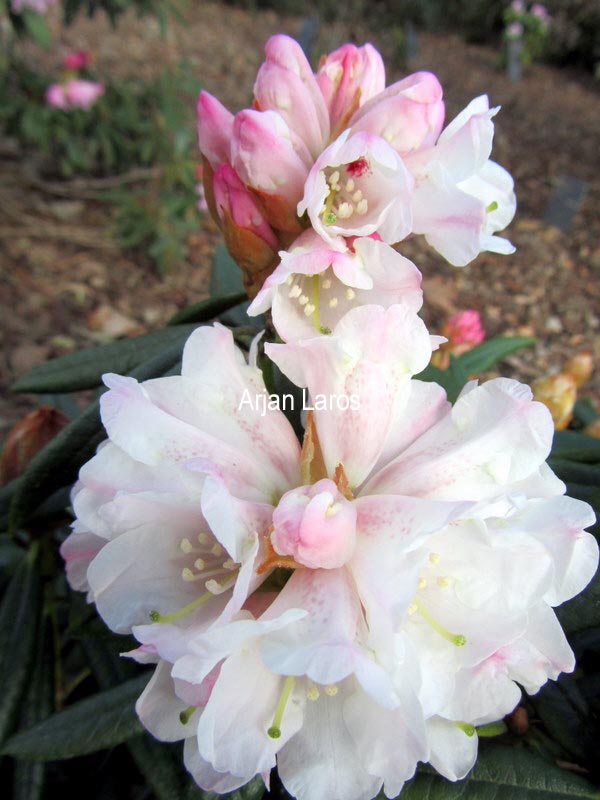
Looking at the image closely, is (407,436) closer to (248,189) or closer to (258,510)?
(258,510)

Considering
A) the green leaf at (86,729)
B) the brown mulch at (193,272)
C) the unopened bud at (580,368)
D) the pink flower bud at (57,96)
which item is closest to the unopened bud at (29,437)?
the green leaf at (86,729)

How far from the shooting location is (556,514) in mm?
514

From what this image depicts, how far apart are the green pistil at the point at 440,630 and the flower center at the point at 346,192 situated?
31 centimetres

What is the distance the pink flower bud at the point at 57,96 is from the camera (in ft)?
10.3

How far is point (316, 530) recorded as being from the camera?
479 millimetres

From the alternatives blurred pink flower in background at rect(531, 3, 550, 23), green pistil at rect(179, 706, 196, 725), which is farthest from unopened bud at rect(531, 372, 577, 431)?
blurred pink flower in background at rect(531, 3, 550, 23)

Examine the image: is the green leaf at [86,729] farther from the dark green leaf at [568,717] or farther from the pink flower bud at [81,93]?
the pink flower bud at [81,93]

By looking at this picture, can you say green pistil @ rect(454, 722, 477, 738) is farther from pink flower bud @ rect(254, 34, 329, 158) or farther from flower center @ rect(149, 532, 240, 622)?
pink flower bud @ rect(254, 34, 329, 158)

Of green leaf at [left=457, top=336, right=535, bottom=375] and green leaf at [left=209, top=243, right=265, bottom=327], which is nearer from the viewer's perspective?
green leaf at [left=209, top=243, right=265, bottom=327]

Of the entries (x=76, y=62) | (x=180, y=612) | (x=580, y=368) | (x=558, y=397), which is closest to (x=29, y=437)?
(x=180, y=612)

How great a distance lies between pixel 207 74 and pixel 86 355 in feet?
15.6

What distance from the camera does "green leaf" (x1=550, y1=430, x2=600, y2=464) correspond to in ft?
2.79

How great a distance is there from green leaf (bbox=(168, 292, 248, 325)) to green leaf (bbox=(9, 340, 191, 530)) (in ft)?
0.25

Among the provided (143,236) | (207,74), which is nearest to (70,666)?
(143,236)
